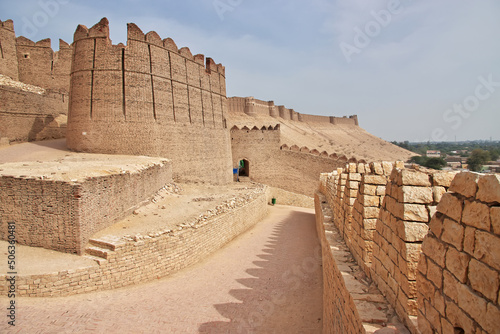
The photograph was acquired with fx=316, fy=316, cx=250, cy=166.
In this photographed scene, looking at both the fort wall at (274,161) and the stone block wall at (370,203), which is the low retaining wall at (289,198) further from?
the stone block wall at (370,203)

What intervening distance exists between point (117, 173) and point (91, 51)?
25.0 feet

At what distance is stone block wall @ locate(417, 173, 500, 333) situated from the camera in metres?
1.69

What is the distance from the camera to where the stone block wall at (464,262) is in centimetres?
169

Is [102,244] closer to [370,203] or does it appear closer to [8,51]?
[370,203]

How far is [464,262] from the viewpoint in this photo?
6.30ft

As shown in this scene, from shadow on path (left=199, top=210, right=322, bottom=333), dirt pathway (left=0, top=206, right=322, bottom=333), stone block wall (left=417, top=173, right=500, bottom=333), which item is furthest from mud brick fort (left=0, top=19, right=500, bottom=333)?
shadow on path (left=199, top=210, right=322, bottom=333)

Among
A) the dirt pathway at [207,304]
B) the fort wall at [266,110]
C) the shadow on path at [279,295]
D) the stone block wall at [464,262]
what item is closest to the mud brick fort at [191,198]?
the stone block wall at [464,262]

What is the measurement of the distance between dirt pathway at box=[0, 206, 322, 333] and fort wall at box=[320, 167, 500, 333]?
382 cm

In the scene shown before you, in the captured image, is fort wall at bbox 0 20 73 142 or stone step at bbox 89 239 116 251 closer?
stone step at bbox 89 239 116 251

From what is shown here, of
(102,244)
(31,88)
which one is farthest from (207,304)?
(31,88)

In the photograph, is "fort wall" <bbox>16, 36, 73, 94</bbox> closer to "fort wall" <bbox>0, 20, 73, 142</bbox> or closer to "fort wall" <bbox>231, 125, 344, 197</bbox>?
"fort wall" <bbox>0, 20, 73, 142</bbox>

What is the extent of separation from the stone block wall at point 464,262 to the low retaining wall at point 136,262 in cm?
716

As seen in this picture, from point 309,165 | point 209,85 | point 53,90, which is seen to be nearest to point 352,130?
point 309,165

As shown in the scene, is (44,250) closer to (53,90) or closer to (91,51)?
(91,51)
